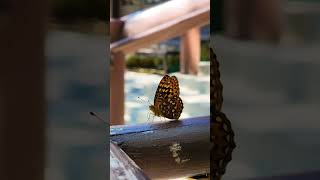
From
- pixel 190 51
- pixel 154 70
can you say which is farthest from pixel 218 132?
pixel 190 51

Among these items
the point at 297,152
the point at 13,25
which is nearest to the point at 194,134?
the point at 297,152

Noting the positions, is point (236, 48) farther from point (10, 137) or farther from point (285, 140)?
point (10, 137)

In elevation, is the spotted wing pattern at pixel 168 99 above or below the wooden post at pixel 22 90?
below

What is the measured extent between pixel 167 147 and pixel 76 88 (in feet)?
2.10

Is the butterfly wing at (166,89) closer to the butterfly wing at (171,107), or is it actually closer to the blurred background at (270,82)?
the butterfly wing at (171,107)

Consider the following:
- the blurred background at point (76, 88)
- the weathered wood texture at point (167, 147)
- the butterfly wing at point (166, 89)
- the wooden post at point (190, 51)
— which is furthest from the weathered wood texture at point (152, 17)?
the blurred background at point (76, 88)

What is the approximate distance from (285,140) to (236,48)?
0.93 ft

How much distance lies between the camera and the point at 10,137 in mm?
1092

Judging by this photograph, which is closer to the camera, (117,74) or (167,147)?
(167,147)

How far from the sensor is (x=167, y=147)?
5.68ft

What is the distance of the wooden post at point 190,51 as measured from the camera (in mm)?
4754

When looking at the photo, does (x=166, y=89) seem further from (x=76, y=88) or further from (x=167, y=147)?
(x=76, y=88)

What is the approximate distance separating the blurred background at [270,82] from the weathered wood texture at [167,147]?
290mm

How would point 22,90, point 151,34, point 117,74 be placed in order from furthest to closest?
point 117,74
point 151,34
point 22,90
